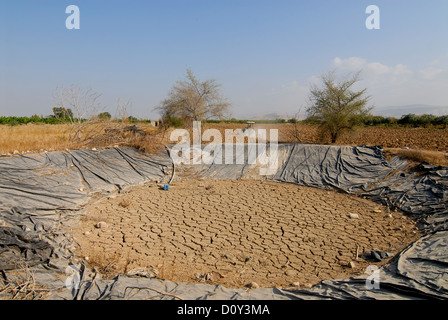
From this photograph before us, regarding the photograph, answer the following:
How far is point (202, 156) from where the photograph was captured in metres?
10.4

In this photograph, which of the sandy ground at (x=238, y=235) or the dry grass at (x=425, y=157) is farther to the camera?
the dry grass at (x=425, y=157)

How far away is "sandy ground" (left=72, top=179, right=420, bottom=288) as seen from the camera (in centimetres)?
400

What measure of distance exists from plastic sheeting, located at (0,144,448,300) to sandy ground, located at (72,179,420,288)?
43cm

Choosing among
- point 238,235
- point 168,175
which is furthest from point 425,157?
point 168,175

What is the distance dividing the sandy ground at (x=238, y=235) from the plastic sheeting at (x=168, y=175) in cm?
43

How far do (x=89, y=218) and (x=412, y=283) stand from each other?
5.62 meters

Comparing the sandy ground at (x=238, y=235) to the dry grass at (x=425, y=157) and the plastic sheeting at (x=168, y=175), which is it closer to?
the plastic sheeting at (x=168, y=175)

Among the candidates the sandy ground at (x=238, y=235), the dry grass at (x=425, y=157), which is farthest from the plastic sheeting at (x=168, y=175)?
the sandy ground at (x=238, y=235)

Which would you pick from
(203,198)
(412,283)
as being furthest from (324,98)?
(412,283)

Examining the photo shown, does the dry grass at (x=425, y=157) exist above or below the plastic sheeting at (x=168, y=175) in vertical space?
above

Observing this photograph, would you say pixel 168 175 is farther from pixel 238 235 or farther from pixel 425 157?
pixel 425 157

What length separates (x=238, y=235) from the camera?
5117 millimetres

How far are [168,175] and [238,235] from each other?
4588mm

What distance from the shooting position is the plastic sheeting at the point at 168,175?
303 centimetres
